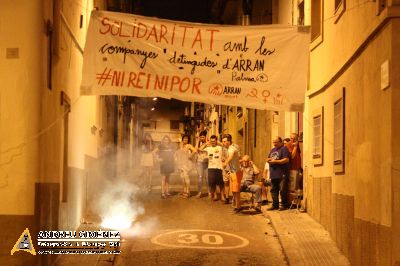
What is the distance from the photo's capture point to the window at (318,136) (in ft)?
41.9

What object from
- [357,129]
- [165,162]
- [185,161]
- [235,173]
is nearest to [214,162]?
[235,173]

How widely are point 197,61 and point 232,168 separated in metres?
6.39

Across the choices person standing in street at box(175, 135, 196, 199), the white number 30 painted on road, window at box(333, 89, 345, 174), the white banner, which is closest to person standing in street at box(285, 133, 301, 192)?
window at box(333, 89, 345, 174)

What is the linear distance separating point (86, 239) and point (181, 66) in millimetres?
3303

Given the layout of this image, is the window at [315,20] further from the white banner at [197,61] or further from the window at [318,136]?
the white banner at [197,61]

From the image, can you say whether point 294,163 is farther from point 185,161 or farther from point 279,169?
point 185,161

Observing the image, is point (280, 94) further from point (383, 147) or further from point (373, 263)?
point (373, 263)

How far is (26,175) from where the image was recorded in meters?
7.87

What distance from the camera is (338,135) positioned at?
1108 centimetres

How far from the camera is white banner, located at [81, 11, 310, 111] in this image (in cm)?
851

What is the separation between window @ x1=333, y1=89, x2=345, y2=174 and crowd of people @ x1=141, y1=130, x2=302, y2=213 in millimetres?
2826

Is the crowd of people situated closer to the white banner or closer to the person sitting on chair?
the person sitting on chair

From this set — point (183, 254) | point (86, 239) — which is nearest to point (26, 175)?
point (86, 239)

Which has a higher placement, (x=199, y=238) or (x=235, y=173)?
(x=235, y=173)
